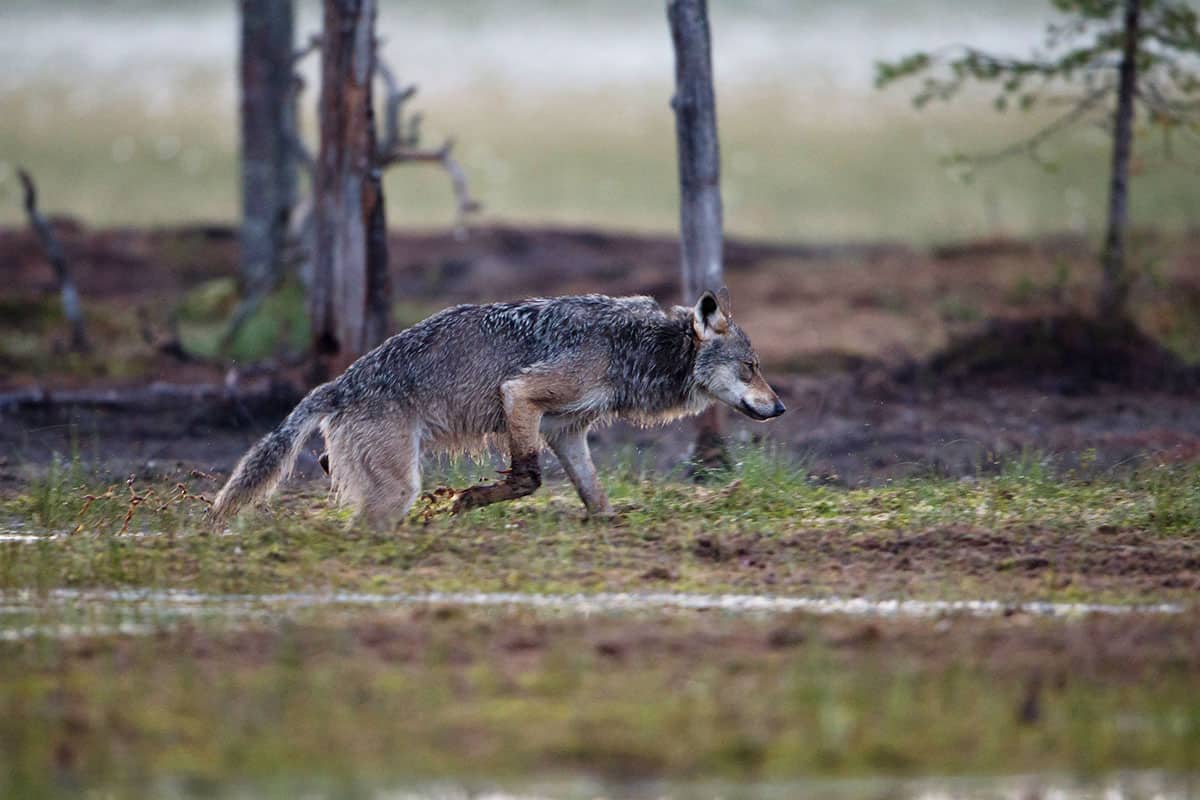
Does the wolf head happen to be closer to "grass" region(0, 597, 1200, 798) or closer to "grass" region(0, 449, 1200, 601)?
"grass" region(0, 449, 1200, 601)

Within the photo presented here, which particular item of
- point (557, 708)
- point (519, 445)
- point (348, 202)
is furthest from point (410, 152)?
point (557, 708)

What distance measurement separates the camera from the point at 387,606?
7.38m

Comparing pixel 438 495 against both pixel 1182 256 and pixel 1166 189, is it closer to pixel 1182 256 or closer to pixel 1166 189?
pixel 1182 256

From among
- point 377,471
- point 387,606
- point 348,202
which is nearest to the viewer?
point 387,606

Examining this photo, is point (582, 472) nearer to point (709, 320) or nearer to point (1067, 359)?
point (709, 320)

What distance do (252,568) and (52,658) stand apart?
1.83 metres

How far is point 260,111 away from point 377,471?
1454cm

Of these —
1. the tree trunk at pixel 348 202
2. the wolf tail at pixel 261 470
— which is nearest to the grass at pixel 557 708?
the wolf tail at pixel 261 470

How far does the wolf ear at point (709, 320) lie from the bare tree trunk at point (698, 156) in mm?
2062

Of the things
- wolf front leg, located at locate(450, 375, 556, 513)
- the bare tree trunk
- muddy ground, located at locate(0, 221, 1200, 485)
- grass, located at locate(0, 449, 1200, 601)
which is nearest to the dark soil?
muddy ground, located at locate(0, 221, 1200, 485)

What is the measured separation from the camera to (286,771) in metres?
5.15

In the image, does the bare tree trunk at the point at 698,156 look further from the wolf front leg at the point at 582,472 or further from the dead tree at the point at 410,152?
the dead tree at the point at 410,152

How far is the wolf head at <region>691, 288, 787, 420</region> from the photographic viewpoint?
9.84 m

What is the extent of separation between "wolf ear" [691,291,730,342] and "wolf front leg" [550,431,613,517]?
101 cm
